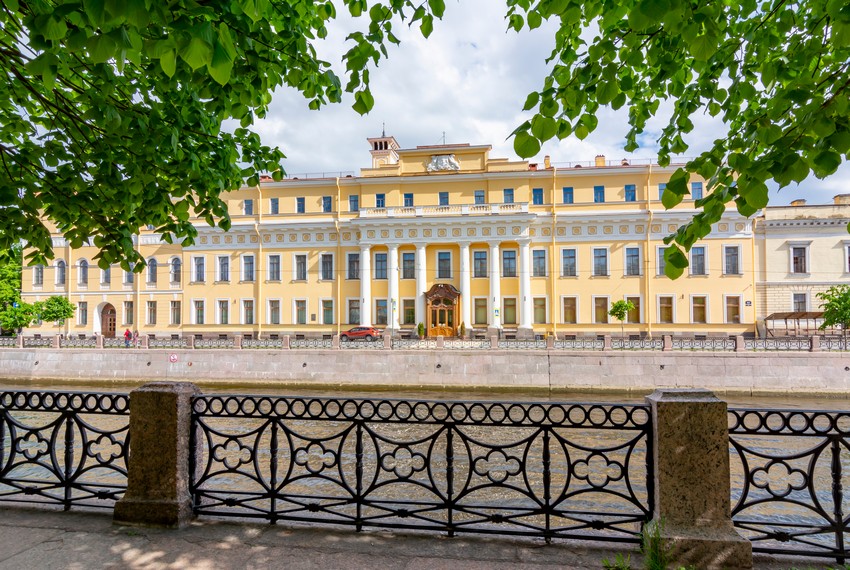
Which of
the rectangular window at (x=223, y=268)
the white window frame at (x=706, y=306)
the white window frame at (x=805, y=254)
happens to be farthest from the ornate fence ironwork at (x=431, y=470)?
the white window frame at (x=805, y=254)

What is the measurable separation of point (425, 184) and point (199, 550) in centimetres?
3024

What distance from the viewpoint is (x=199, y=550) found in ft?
9.69

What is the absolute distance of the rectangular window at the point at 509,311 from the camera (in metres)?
31.0

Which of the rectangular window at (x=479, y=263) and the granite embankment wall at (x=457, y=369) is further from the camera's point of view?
the rectangular window at (x=479, y=263)

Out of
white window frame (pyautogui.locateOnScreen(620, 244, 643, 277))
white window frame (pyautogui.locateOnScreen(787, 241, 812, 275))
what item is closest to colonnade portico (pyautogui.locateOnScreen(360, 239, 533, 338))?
white window frame (pyautogui.locateOnScreen(620, 244, 643, 277))

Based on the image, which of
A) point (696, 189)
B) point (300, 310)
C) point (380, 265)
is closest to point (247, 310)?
point (300, 310)

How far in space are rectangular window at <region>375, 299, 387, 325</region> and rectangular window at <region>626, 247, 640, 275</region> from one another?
51.1 feet

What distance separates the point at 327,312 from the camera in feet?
107

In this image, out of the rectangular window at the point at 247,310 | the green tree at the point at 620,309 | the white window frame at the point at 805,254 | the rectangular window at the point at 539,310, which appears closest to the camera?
the green tree at the point at 620,309

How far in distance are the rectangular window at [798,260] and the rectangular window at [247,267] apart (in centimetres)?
3464

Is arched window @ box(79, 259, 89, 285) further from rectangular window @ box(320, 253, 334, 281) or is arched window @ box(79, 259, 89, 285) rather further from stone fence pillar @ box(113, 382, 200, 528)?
stone fence pillar @ box(113, 382, 200, 528)

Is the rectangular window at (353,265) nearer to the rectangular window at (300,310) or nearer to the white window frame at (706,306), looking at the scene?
the rectangular window at (300,310)

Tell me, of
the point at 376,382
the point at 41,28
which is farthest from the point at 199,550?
the point at 376,382

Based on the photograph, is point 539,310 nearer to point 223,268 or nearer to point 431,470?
point 223,268
